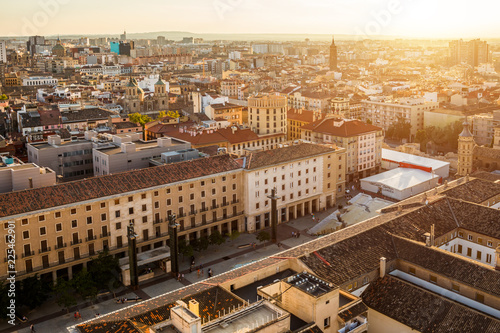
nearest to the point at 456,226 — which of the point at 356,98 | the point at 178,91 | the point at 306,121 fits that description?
the point at 306,121

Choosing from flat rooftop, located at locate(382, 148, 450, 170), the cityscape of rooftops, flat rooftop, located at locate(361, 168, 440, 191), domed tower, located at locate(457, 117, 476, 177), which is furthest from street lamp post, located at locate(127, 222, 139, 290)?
domed tower, located at locate(457, 117, 476, 177)

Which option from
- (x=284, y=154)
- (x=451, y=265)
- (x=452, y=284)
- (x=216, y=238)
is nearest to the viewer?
(x=452, y=284)

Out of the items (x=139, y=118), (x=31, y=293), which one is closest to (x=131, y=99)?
(x=139, y=118)

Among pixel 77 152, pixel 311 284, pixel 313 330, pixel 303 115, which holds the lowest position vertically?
pixel 313 330

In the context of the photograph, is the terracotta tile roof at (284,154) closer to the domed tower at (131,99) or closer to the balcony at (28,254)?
the balcony at (28,254)

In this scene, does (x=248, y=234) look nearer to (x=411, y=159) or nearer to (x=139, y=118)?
(x=411, y=159)

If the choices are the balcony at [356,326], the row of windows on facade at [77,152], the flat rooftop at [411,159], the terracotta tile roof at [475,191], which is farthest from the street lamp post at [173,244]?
the flat rooftop at [411,159]

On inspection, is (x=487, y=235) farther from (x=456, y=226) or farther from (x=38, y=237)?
(x=38, y=237)
